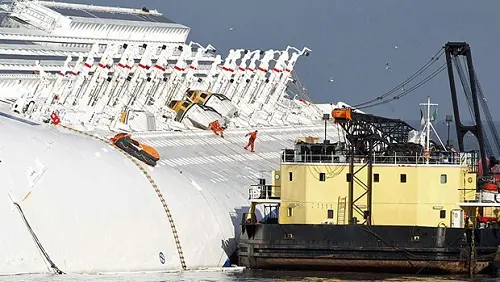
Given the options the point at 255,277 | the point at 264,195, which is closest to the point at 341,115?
the point at 264,195

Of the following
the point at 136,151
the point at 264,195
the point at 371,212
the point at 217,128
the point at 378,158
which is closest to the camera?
the point at 371,212

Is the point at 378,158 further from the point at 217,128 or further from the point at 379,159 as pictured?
the point at 217,128

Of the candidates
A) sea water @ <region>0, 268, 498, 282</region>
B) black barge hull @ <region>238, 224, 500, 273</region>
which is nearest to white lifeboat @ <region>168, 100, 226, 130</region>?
black barge hull @ <region>238, 224, 500, 273</region>

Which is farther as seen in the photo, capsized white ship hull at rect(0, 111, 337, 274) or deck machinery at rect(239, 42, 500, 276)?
deck machinery at rect(239, 42, 500, 276)

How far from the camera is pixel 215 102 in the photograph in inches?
4619

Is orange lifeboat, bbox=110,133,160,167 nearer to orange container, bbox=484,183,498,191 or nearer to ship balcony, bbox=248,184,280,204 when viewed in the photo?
ship balcony, bbox=248,184,280,204

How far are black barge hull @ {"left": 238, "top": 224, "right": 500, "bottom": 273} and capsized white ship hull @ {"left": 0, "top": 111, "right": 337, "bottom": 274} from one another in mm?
3025

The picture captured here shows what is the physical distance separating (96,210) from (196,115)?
50.1m

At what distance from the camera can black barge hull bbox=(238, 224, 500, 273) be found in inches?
2427

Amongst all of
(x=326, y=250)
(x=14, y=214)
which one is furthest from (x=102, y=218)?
(x=326, y=250)

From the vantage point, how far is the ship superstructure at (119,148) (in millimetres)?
57938

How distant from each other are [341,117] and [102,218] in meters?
10.8

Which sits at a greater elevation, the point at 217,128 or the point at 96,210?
the point at 217,128

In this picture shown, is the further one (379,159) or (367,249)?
(379,159)
